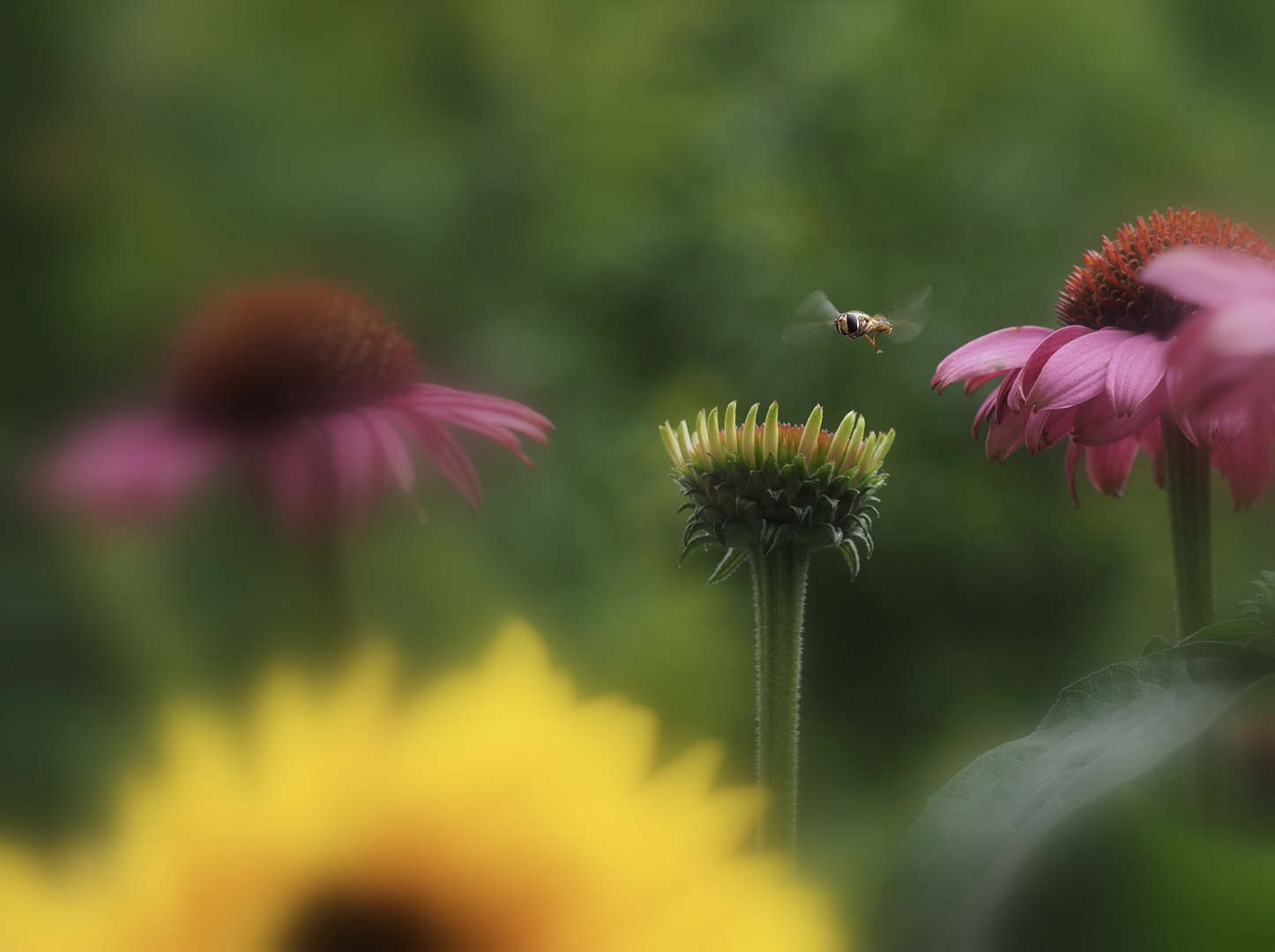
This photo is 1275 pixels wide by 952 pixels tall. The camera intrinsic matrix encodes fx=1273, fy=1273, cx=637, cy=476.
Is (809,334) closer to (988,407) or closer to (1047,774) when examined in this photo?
(988,407)

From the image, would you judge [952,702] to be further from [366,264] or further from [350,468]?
[350,468]

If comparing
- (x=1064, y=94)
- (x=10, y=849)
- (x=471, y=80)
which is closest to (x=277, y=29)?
(x=471, y=80)

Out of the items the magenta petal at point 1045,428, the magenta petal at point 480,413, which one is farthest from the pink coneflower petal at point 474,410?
the magenta petal at point 1045,428

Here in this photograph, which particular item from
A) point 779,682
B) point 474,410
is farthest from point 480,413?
point 779,682

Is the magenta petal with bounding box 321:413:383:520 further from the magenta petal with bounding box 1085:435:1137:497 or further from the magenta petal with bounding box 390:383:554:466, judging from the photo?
the magenta petal with bounding box 1085:435:1137:497

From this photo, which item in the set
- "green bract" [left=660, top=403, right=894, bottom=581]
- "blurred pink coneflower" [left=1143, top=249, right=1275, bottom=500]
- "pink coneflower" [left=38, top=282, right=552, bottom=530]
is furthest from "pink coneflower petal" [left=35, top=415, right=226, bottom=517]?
"blurred pink coneflower" [left=1143, top=249, right=1275, bottom=500]

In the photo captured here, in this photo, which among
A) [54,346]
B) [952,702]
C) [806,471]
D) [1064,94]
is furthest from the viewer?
[1064,94]
